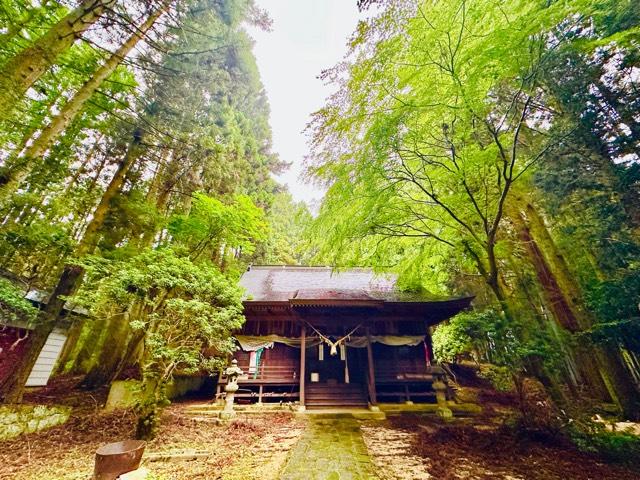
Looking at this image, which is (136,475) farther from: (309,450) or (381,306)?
(381,306)

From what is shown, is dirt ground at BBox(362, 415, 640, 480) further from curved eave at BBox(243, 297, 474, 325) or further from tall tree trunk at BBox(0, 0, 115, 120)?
tall tree trunk at BBox(0, 0, 115, 120)

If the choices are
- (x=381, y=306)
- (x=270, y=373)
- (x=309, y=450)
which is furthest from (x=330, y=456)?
(x=270, y=373)

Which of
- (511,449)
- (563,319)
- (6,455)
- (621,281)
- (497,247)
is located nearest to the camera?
(6,455)

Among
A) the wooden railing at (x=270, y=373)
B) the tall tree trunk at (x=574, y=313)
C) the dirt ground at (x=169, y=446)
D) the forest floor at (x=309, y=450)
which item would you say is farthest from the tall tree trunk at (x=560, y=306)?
the wooden railing at (x=270, y=373)

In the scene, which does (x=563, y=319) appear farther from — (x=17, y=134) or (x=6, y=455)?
(x=17, y=134)

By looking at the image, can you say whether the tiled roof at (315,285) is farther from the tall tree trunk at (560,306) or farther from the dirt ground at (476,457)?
the dirt ground at (476,457)

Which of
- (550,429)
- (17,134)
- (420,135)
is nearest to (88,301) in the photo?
(17,134)

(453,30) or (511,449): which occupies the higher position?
(453,30)

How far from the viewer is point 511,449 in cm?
465

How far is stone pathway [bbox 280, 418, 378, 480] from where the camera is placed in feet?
12.4

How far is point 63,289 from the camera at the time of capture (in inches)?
268

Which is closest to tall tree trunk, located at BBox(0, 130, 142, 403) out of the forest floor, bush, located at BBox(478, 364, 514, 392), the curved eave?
the forest floor

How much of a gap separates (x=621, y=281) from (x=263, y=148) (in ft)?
60.1

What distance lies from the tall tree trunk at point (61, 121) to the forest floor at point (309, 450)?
14.9 ft
